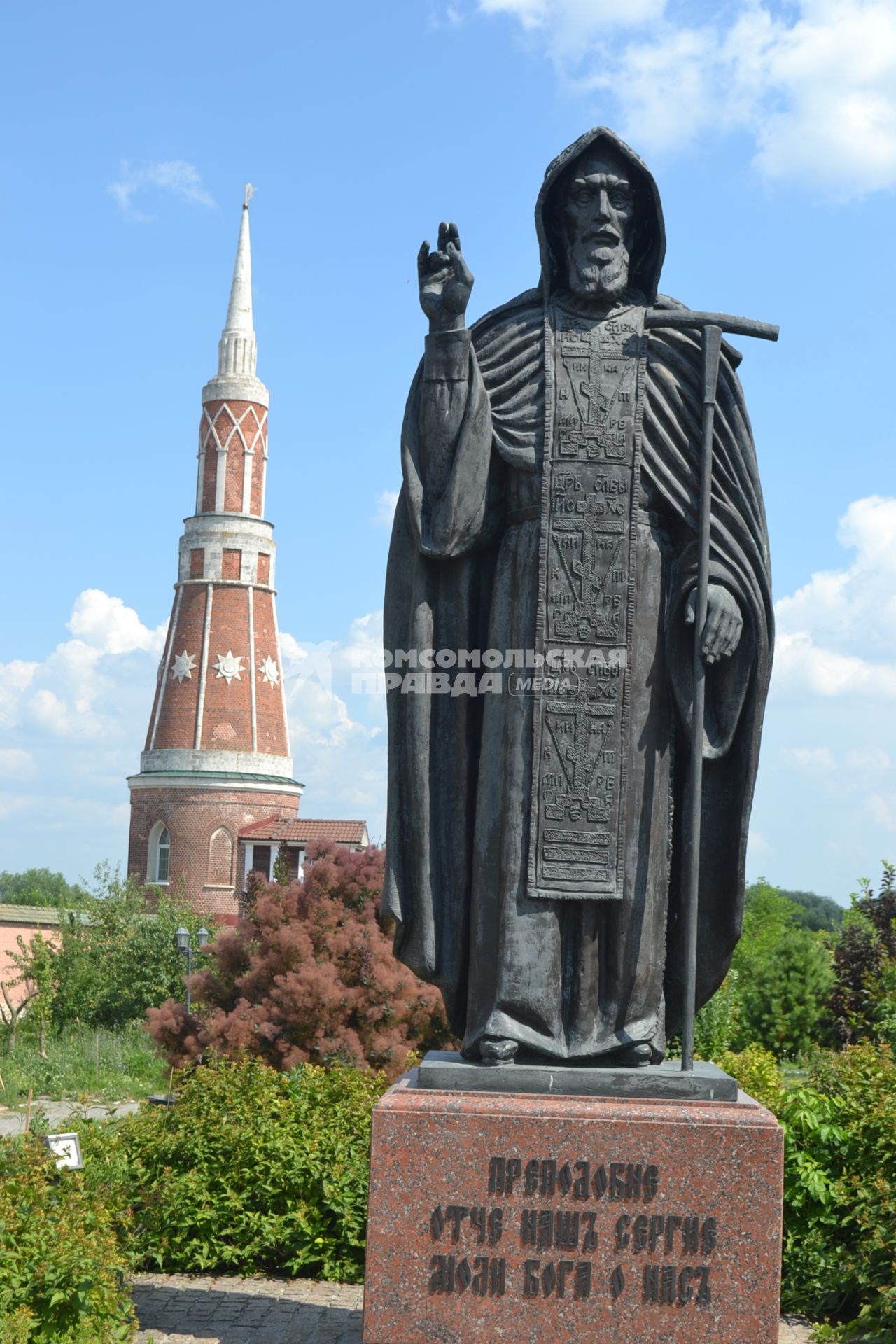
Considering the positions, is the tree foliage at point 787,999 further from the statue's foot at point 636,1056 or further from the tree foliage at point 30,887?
the tree foliage at point 30,887

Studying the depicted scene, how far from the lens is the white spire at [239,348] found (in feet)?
144

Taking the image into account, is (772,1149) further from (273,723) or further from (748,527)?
(273,723)

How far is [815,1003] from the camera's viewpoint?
20.1m

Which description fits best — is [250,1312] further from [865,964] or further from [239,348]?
[239,348]

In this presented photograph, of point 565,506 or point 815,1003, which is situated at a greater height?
point 565,506

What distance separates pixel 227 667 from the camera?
140ft

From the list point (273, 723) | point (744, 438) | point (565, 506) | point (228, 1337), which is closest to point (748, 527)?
point (744, 438)

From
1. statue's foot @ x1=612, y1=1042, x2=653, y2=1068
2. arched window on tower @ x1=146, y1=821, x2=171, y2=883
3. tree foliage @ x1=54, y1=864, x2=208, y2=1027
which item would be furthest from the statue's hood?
arched window on tower @ x1=146, y1=821, x2=171, y2=883

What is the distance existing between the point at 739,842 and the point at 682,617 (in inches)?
33.4

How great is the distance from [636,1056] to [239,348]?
4209cm

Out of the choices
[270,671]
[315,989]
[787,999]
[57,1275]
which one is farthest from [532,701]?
[270,671]

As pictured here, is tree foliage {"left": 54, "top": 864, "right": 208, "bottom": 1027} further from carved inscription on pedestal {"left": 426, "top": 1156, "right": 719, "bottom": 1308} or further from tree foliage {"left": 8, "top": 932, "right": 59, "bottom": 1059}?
carved inscription on pedestal {"left": 426, "top": 1156, "right": 719, "bottom": 1308}

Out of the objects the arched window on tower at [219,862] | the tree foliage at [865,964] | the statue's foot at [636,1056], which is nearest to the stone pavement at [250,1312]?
the statue's foot at [636,1056]

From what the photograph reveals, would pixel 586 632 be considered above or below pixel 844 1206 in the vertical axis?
above
